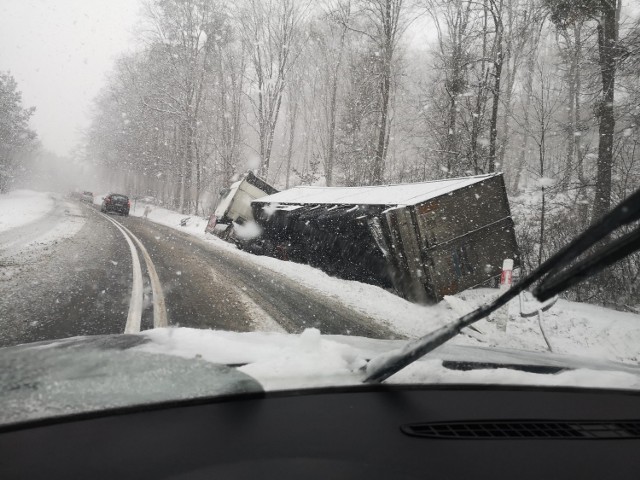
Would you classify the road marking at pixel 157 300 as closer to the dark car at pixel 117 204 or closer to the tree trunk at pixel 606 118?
the tree trunk at pixel 606 118

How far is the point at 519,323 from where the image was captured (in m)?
7.25

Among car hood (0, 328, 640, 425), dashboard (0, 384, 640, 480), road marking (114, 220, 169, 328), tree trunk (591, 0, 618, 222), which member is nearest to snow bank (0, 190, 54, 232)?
road marking (114, 220, 169, 328)

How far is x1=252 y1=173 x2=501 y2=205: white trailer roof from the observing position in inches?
318

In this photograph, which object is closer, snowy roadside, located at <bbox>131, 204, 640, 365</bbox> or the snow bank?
snowy roadside, located at <bbox>131, 204, 640, 365</bbox>

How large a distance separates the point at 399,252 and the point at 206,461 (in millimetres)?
6913

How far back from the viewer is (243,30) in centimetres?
2405

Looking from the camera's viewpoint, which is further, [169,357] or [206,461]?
[169,357]

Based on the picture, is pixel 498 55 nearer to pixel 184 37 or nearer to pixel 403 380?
pixel 403 380

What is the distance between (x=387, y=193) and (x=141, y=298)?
5981 mm

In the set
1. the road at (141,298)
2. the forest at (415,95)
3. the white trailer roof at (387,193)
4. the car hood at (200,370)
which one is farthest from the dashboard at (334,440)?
the forest at (415,95)

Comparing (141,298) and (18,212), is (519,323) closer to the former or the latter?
(141,298)

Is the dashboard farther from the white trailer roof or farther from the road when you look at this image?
the white trailer roof

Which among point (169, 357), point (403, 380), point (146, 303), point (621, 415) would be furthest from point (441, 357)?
point (146, 303)

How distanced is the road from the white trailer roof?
2.59 m
